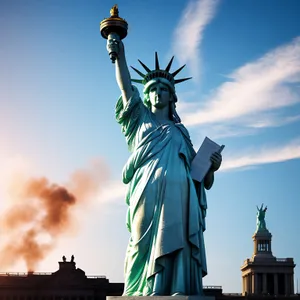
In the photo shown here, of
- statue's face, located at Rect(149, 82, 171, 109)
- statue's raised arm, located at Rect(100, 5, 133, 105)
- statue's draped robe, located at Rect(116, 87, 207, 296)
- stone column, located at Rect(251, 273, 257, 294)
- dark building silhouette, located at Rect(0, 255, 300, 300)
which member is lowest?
statue's draped robe, located at Rect(116, 87, 207, 296)

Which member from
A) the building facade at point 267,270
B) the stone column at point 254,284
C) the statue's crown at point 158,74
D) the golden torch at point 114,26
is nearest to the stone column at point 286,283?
the building facade at point 267,270

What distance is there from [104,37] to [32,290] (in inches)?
3070

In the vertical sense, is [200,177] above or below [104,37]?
below

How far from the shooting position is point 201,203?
1664 centimetres

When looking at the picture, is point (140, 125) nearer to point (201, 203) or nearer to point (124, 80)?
point (124, 80)

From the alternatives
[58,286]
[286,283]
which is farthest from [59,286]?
[286,283]

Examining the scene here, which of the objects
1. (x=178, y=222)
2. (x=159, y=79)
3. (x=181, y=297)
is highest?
(x=159, y=79)

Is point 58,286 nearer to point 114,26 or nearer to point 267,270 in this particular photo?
point 267,270

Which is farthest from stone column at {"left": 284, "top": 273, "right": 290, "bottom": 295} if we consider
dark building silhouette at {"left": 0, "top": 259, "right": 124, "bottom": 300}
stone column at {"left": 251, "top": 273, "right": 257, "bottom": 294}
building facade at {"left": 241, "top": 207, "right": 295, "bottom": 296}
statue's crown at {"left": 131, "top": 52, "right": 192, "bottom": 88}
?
statue's crown at {"left": 131, "top": 52, "right": 192, "bottom": 88}

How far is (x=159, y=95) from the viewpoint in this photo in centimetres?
1725

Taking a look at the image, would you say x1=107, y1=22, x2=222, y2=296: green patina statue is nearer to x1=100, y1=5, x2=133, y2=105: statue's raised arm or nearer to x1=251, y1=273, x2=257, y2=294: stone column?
x1=100, y1=5, x2=133, y2=105: statue's raised arm

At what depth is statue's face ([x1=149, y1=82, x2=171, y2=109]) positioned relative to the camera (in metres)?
17.2

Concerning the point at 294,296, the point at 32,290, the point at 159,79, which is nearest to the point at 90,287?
the point at 32,290

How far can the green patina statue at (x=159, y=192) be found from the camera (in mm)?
15375
